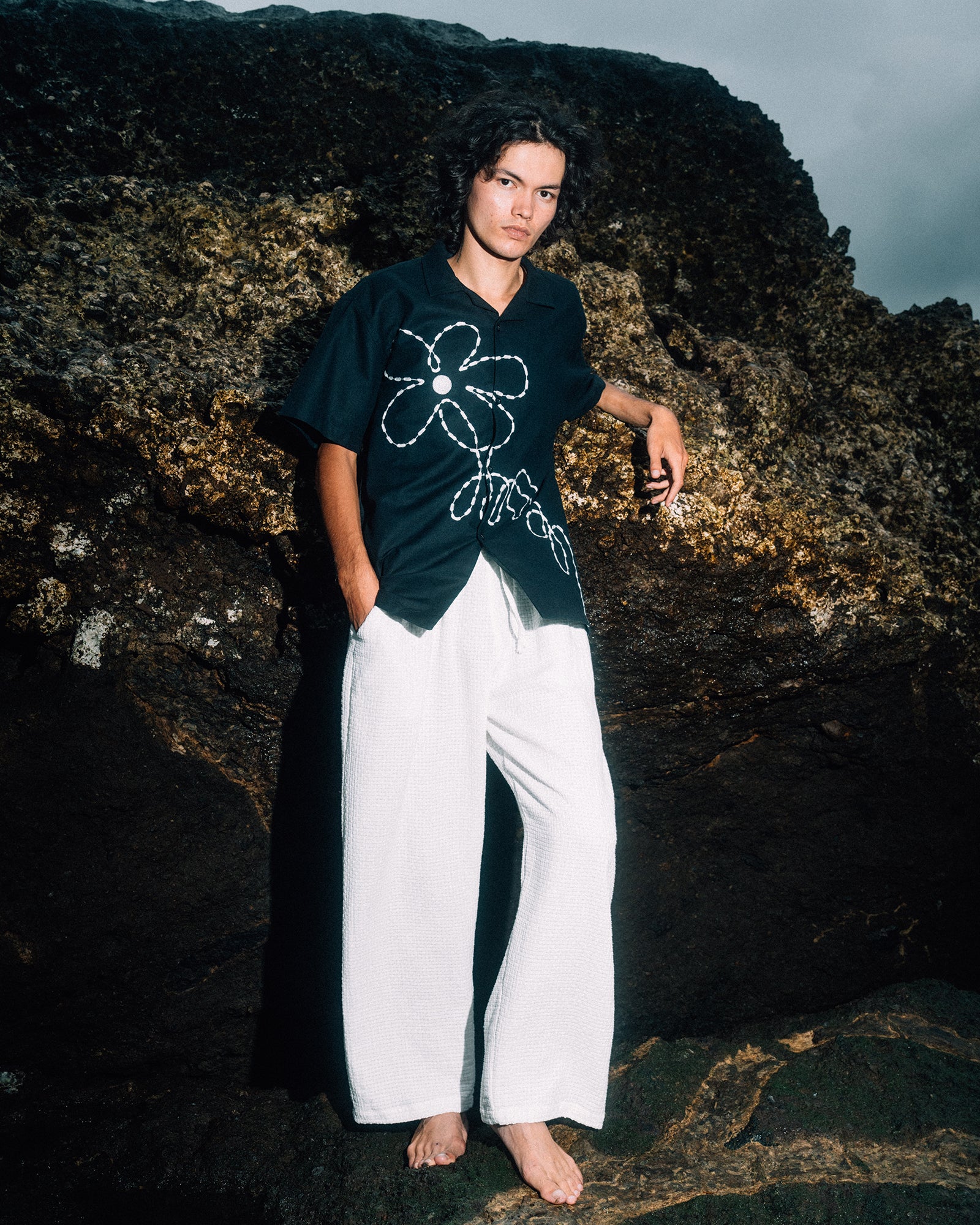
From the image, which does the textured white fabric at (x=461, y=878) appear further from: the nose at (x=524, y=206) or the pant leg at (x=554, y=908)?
the nose at (x=524, y=206)

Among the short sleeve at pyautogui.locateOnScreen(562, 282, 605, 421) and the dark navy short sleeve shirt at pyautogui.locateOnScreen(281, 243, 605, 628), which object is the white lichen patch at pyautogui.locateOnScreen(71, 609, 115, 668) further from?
the short sleeve at pyautogui.locateOnScreen(562, 282, 605, 421)

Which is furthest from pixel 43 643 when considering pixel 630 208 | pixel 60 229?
pixel 630 208

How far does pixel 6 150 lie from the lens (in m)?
2.52

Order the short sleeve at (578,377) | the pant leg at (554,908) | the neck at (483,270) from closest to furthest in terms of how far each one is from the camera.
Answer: the pant leg at (554,908) < the neck at (483,270) < the short sleeve at (578,377)

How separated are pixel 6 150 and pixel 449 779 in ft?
7.78

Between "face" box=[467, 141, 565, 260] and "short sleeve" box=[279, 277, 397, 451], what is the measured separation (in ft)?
0.99

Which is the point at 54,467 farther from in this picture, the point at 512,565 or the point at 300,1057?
the point at 300,1057

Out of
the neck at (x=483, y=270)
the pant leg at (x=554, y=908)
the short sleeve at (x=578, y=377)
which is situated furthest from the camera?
the short sleeve at (x=578, y=377)

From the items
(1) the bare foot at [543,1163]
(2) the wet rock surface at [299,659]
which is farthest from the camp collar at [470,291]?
(1) the bare foot at [543,1163]

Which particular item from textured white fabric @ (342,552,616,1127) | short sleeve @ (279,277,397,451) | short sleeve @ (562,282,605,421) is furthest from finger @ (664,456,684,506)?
short sleeve @ (279,277,397,451)

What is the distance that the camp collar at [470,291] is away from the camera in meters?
1.87

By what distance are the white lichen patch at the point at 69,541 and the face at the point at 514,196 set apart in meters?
1.19

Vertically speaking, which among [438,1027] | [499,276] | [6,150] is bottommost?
[438,1027]

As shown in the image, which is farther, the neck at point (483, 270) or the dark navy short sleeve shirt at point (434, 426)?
the neck at point (483, 270)
